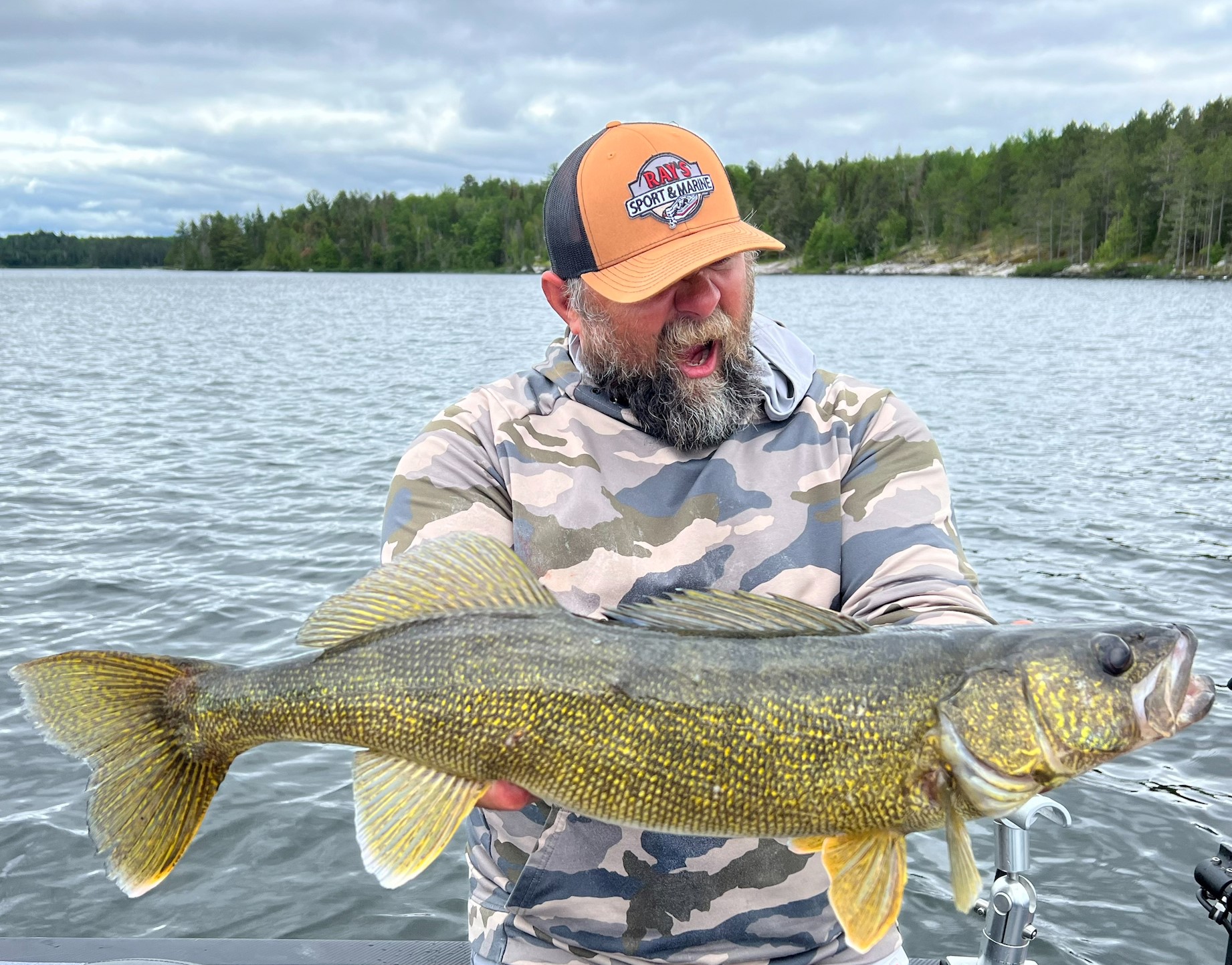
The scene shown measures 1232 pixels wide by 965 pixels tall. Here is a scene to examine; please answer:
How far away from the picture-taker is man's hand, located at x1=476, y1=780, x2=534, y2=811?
2562 mm

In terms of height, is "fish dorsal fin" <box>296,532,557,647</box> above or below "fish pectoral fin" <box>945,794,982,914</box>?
A: above

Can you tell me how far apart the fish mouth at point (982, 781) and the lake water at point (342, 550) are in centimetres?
390

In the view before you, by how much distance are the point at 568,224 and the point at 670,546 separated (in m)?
1.18

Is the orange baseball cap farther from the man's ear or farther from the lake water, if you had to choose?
the lake water

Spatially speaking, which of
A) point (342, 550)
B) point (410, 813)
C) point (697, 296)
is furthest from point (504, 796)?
point (342, 550)

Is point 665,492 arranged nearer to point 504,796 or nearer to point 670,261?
point 670,261

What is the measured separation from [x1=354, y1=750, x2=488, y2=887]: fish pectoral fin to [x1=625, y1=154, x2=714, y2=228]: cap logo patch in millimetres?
1886

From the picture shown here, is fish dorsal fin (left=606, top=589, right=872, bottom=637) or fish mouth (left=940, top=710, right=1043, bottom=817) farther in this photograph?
fish dorsal fin (left=606, top=589, right=872, bottom=637)

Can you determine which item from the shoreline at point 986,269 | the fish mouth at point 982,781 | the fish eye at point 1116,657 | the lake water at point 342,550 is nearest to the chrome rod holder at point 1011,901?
the fish mouth at point 982,781

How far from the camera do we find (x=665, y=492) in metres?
3.29

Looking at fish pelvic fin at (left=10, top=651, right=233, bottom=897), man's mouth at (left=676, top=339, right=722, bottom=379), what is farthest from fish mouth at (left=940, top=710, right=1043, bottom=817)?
fish pelvic fin at (left=10, top=651, right=233, bottom=897)

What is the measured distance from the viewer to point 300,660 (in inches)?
103

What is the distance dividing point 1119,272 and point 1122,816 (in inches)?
3780

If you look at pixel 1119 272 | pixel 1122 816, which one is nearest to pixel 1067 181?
pixel 1119 272
